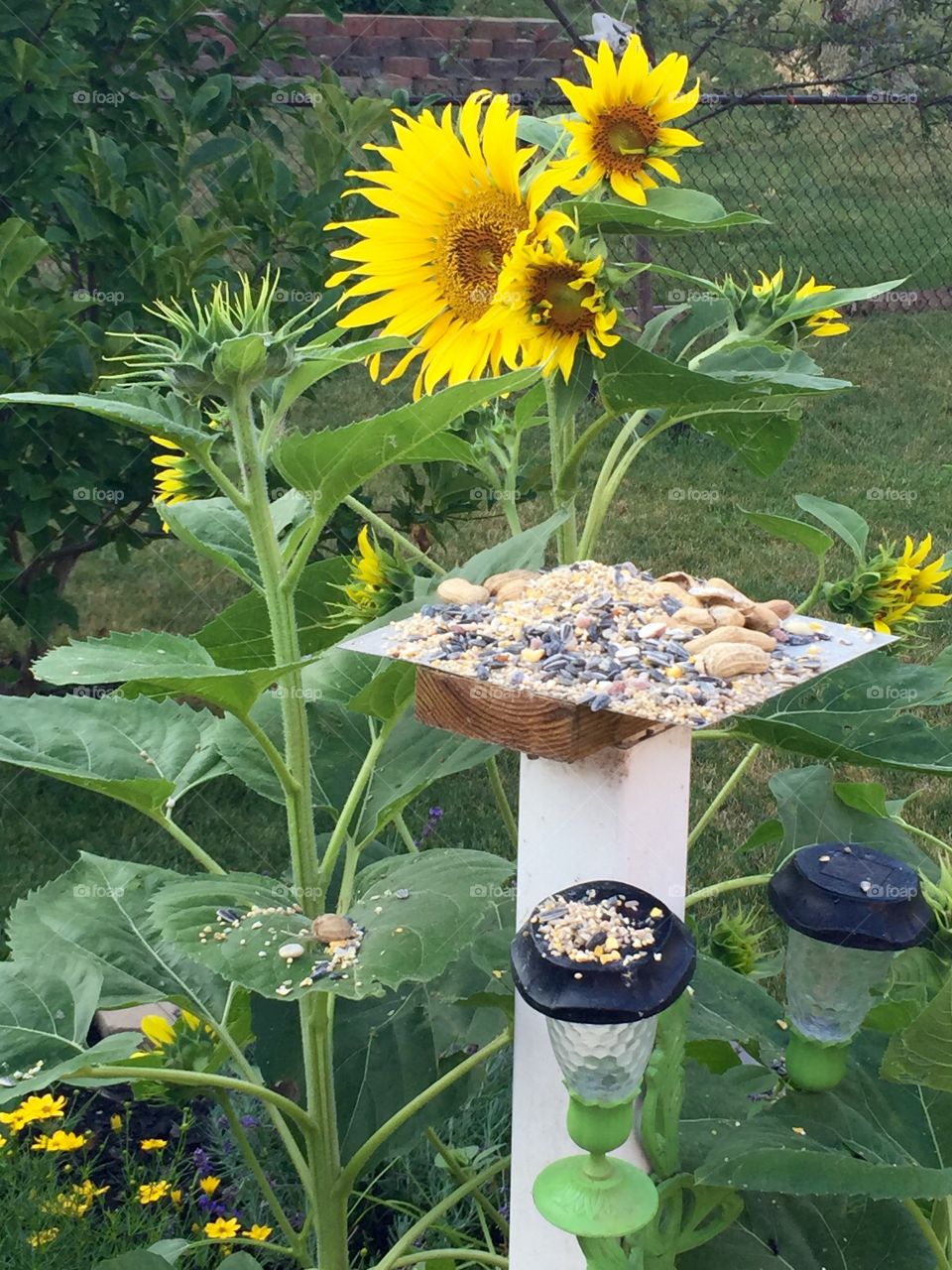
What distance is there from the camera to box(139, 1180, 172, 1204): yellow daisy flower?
1.66 m

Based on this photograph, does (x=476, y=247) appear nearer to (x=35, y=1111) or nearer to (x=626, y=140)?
(x=626, y=140)

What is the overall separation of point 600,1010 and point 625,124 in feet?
2.52

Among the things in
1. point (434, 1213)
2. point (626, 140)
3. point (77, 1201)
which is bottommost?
point (77, 1201)

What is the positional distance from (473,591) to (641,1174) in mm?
447

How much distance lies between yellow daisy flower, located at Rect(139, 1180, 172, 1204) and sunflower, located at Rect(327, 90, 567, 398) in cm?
104

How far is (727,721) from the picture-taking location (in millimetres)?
1169

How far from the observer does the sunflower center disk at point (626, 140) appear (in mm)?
1185

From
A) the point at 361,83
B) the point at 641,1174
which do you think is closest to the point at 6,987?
the point at 641,1174

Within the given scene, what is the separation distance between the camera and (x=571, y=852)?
1009 mm

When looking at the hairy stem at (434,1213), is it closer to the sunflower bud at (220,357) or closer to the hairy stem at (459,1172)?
the hairy stem at (459,1172)

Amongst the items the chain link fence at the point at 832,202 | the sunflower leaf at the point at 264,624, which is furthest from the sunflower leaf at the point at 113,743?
the chain link fence at the point at 832,202

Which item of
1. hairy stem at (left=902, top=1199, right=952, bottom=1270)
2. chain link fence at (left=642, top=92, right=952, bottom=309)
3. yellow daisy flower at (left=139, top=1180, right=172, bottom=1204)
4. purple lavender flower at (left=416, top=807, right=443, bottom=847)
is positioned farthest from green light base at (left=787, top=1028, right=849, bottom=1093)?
chain link fence at (left=642, top=92, right=952, bottom=309)

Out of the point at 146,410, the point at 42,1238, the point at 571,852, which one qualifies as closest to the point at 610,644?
the point at 571,852

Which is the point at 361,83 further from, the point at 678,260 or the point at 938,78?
the point at 938,78
